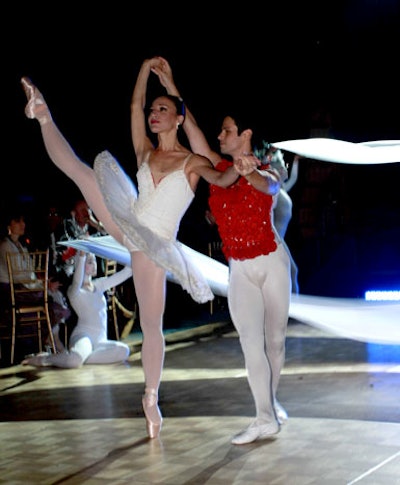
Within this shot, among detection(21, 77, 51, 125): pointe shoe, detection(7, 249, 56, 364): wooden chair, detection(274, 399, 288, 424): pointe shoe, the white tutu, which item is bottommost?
detection(274, 399, 288, 424): pointe shoe

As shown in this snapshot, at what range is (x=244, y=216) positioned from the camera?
3.93 m

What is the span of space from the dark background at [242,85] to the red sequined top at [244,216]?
7450 mm

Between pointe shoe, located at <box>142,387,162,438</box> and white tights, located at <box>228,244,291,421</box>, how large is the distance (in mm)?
511

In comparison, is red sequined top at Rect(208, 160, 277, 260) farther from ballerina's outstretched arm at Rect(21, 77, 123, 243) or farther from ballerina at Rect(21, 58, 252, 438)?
ballerina's outstretched arm at Rect(21, 77, 123, 243)

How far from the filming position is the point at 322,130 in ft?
44.1

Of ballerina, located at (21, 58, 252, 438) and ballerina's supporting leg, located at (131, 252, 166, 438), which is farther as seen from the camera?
ballerina's supporting leg, located at (131, 252, 166, 438)

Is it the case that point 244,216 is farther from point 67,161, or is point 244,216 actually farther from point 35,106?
point 35,106

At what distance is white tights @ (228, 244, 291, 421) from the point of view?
12.9ft

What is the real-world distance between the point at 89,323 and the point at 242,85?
265 inches

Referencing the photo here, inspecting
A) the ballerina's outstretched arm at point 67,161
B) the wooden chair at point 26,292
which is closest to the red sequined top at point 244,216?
the ballerina's outstretched arm at point 67,161

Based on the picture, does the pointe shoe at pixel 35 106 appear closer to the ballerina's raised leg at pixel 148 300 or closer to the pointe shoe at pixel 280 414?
the ballerina's raised leg at pixel 148 300

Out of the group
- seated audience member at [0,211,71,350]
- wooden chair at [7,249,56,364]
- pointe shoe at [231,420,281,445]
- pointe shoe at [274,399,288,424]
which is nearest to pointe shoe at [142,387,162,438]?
pointe shoe at [231,420,281,445]

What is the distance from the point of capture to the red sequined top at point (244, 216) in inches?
155

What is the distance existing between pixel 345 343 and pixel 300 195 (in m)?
6.84
